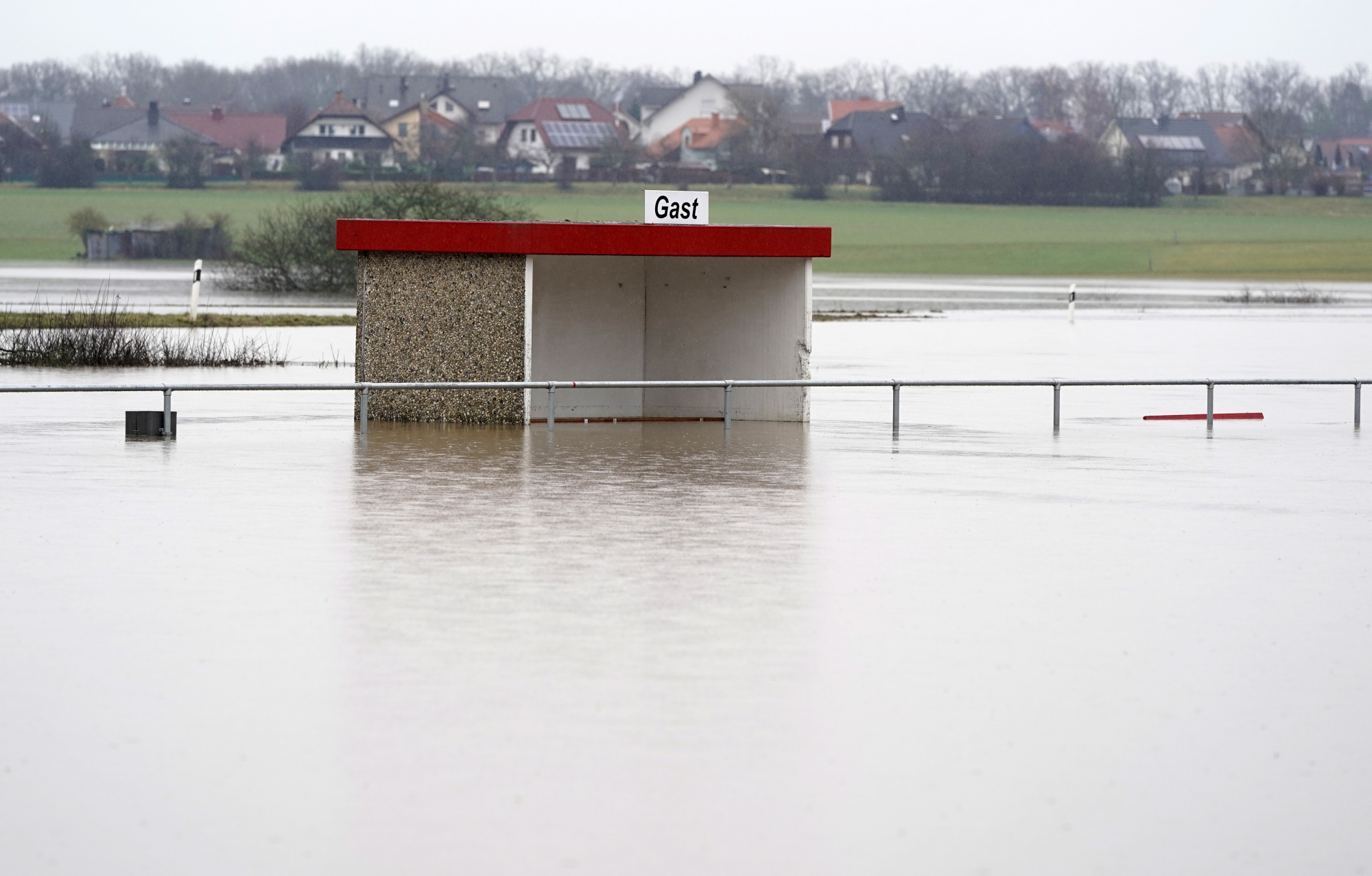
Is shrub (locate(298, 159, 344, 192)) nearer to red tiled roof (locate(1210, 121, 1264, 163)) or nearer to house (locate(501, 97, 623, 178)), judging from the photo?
house (locate(501, 97, 623, 178))

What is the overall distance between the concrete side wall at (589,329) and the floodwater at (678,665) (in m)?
4.30

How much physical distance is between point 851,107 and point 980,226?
179 feet

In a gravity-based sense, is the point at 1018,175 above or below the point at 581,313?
above

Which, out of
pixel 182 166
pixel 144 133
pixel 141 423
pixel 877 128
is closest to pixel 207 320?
pixel 141 423

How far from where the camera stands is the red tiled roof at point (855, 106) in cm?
14788

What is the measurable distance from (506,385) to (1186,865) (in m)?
11.8

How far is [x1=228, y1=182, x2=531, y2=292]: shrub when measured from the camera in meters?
46.5

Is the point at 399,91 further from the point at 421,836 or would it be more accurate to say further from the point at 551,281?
the point at 421,836

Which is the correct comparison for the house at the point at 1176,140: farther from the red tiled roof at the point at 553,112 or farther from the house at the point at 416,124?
the house at the point at 416,124

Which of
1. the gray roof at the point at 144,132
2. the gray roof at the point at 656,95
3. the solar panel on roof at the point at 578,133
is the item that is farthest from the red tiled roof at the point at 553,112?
the gray roof at the point at 144,132

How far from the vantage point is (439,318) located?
18.3 metres

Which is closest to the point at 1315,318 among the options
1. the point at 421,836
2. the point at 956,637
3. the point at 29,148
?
the point at 956,637

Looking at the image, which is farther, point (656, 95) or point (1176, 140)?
point (656, 95)

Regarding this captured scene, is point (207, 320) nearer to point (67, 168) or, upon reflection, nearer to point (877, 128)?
point (67, 168)
